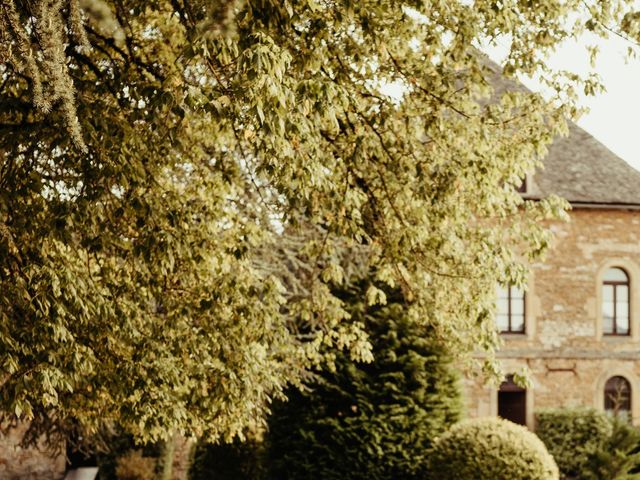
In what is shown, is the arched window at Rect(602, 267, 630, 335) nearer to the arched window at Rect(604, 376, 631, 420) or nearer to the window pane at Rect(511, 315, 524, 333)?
the arched window at Rect(604, 376, 631, 420)

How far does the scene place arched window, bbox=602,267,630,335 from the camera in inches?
937

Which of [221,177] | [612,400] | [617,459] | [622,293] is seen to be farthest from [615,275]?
[221,177]

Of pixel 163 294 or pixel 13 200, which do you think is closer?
pixel 13 200

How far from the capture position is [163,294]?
8.69 meters

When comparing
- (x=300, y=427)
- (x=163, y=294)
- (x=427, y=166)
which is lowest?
(x=300, y=427)

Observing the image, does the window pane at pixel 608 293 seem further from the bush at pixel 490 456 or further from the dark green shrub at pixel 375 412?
the bush at pixel 490 456

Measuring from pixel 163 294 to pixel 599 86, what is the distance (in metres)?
4.73

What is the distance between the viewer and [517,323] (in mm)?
23438

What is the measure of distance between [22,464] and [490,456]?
9.76 m

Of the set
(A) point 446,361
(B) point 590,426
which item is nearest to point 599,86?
(A) point 446,361

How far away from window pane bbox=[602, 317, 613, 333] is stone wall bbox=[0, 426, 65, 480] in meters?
13.4

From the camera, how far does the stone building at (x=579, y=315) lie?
75.9 feet

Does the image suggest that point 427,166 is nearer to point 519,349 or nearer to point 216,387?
point 216,387

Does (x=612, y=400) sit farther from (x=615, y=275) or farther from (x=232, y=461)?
(x=232, y=461)
